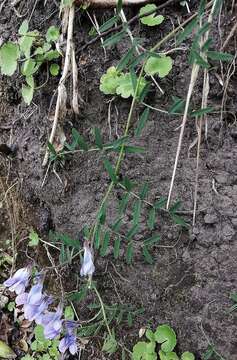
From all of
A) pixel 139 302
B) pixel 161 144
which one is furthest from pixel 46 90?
pixel 139 302

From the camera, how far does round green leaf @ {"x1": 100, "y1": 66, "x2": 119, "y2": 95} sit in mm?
1490

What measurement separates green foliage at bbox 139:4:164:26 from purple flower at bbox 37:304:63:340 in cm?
81

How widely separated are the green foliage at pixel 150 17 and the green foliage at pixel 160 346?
839 mm

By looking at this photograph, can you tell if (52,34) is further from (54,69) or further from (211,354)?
(211,354)

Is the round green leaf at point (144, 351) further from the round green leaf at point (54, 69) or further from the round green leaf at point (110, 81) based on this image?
the round green leaf at point (54, 69)

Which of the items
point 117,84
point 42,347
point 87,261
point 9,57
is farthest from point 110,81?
point 42,347

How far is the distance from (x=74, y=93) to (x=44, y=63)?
171 millimetres

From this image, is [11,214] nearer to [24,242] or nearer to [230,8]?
[24,242]

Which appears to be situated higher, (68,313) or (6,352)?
(68,313)

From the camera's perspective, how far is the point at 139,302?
1534mm

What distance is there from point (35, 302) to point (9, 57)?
0.74 meters

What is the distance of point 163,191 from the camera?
4.82 feet

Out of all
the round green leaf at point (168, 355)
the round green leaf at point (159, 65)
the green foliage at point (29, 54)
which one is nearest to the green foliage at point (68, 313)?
the round green leaf at point (168, 355)

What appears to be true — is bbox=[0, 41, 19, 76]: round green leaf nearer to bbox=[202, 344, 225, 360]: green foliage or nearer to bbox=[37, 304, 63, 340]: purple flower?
bbox=[37, 304, 63, 340]: purple flower
